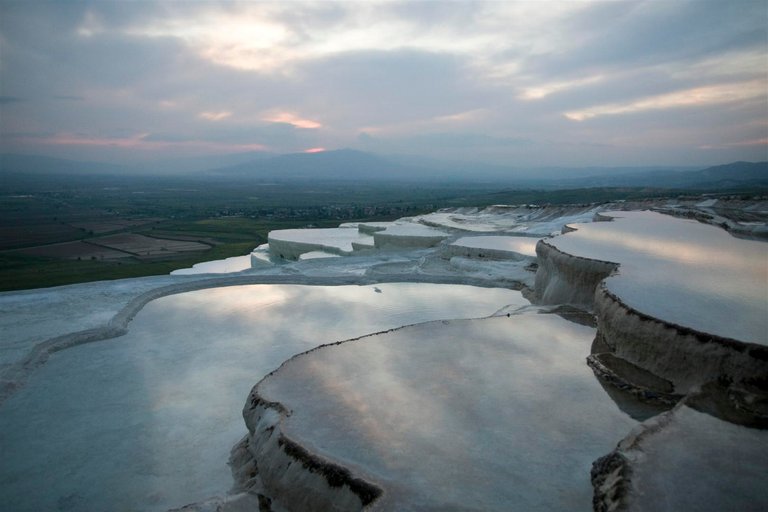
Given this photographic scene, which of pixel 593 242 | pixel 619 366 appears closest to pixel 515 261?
pixel 593 242

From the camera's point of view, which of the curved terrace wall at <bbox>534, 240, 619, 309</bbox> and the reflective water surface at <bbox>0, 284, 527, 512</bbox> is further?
the curved terrace wall at <bbox>534, 240, 619, 309</bbox>

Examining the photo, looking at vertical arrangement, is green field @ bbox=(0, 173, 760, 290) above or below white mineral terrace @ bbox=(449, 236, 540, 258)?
below

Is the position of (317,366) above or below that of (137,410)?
above

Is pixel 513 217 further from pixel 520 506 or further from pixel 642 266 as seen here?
pixel 520 506

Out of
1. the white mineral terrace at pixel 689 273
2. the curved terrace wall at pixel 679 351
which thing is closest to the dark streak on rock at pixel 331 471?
the curved terrace wall at pixel 679 351

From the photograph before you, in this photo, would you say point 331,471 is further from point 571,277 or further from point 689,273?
point 571,277

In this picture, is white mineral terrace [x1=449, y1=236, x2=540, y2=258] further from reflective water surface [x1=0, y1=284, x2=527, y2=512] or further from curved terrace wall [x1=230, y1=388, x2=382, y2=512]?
curved terrace wall [x1=230, y1=388, x2=382, y2=512]

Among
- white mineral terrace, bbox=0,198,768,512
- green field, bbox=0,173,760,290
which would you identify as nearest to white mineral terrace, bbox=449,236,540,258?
white mineral terrace, bbox=0,198,768,512
